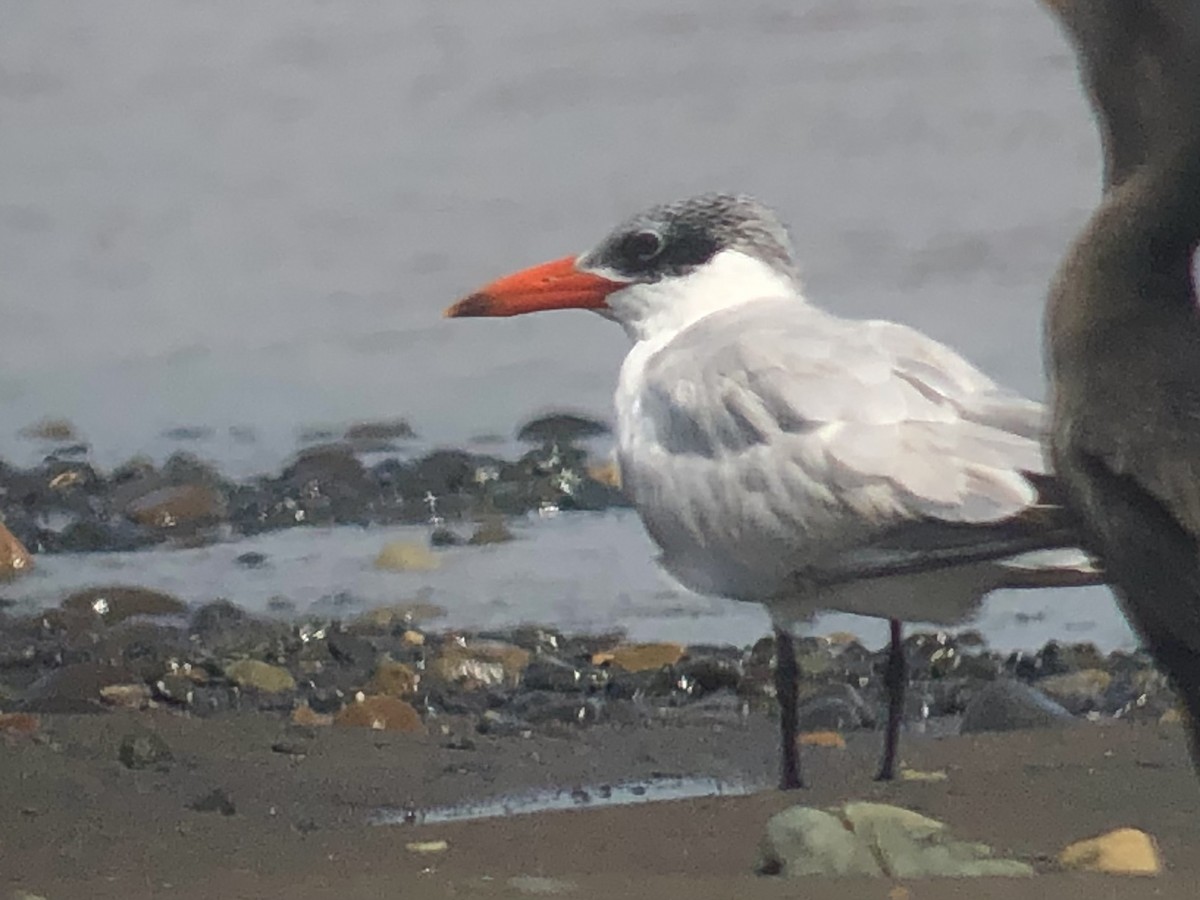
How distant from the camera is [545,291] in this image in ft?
9.77

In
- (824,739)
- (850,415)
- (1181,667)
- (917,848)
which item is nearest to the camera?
(1181,667)

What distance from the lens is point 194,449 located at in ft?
10.9

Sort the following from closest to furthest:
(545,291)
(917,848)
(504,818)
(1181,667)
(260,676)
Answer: (1181,667)
(917,848)
(504,818)
(545,291)
(260,676)

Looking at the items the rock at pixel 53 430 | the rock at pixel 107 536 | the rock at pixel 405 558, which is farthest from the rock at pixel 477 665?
the rock at pixel 53 430

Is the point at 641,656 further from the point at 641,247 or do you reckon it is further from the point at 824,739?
the point at 641,247

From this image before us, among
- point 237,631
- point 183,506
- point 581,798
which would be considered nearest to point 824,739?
point 581,798

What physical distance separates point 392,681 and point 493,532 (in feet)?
0.96

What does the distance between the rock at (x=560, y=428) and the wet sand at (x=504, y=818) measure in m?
0.42

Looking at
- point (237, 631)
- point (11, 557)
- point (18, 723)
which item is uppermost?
point (11, 557)

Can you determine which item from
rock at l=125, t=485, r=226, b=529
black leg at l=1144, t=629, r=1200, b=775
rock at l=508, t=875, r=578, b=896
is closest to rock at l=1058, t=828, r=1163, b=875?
black leg at l=1144, t=629, r=1200, b=775

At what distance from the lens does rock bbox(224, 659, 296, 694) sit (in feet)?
11.1

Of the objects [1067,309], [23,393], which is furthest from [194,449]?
[1067,309]

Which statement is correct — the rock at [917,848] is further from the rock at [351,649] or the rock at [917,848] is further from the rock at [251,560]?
the rock at [251,560]

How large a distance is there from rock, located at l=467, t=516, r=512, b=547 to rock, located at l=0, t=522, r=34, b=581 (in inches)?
28.9
